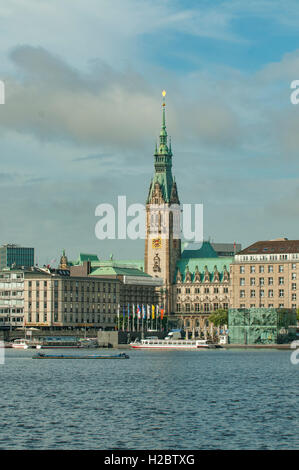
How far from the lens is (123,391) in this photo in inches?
4402

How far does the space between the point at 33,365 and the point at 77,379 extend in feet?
138

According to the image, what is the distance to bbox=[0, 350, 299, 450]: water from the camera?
234 ft

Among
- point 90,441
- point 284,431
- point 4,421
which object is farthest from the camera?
point 4,421

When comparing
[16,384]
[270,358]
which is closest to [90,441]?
[16,384]

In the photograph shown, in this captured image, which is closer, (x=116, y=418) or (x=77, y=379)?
(x=116, y=418)

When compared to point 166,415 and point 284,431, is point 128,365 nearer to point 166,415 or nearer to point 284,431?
point 166,415

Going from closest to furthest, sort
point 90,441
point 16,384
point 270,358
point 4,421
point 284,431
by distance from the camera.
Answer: point 90,441, point 284,431, point 4,421, point 16,384, point 270,358

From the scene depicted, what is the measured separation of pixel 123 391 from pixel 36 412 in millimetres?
24673

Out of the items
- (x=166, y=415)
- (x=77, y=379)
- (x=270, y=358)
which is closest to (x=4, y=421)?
(x=166, y=415)

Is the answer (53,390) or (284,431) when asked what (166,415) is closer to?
(284,431)

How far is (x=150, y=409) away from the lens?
9081 cm

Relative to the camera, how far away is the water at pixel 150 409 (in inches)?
2813

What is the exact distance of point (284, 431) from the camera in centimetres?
7581

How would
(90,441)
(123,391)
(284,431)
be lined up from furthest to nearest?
(123,391), (284,431), (90,441)
